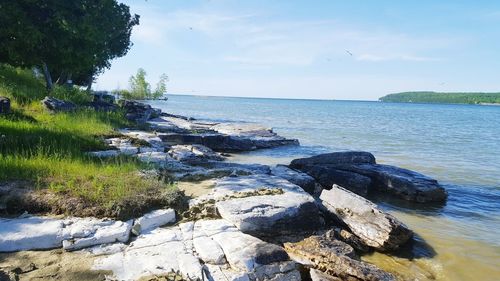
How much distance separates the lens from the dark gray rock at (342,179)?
11469mm

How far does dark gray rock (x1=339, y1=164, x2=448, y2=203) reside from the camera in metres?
11.2

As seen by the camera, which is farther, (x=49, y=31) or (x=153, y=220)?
(x=49, y=31)

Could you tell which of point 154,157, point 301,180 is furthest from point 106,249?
point 301,180

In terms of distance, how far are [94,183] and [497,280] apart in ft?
22.5

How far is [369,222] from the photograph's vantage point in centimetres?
732

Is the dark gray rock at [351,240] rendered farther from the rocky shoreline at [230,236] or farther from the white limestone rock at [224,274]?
the white limestone rock at [224,274]

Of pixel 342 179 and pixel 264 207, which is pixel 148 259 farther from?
pixel 342 179

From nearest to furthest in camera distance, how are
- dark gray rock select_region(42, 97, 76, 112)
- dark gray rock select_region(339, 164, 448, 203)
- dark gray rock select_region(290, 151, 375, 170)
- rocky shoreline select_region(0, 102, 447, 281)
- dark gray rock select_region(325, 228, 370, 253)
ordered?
rocky shoreline select_region(0, 102, 447, 281)
dark gray rock select_region(325, 228, 370, 253)
dark gray rock select_region(339, 164, 448, 203)
dark gray rock select_region(290, 151, 375, 170)
dark gray rock select_region(42, 97, 76, 112)

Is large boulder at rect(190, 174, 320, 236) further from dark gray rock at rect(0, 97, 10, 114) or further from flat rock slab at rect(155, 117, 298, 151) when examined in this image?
flat rock slab at rect(155, 117, 298, 151)

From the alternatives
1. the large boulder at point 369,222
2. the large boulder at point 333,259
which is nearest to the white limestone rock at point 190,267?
the large boulder at point 333,259

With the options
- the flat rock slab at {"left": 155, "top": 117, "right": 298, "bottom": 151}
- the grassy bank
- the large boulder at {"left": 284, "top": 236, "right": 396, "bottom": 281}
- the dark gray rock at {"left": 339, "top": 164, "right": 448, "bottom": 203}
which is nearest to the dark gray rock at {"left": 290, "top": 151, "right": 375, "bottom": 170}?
the dark gray rock at {"left": 339, "top": 164, "right": 448, "bottom": 203}

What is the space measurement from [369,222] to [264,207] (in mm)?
2262

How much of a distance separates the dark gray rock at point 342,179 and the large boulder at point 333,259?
18.2ft

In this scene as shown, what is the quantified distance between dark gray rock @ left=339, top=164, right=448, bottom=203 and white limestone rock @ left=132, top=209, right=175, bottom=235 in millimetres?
7821
